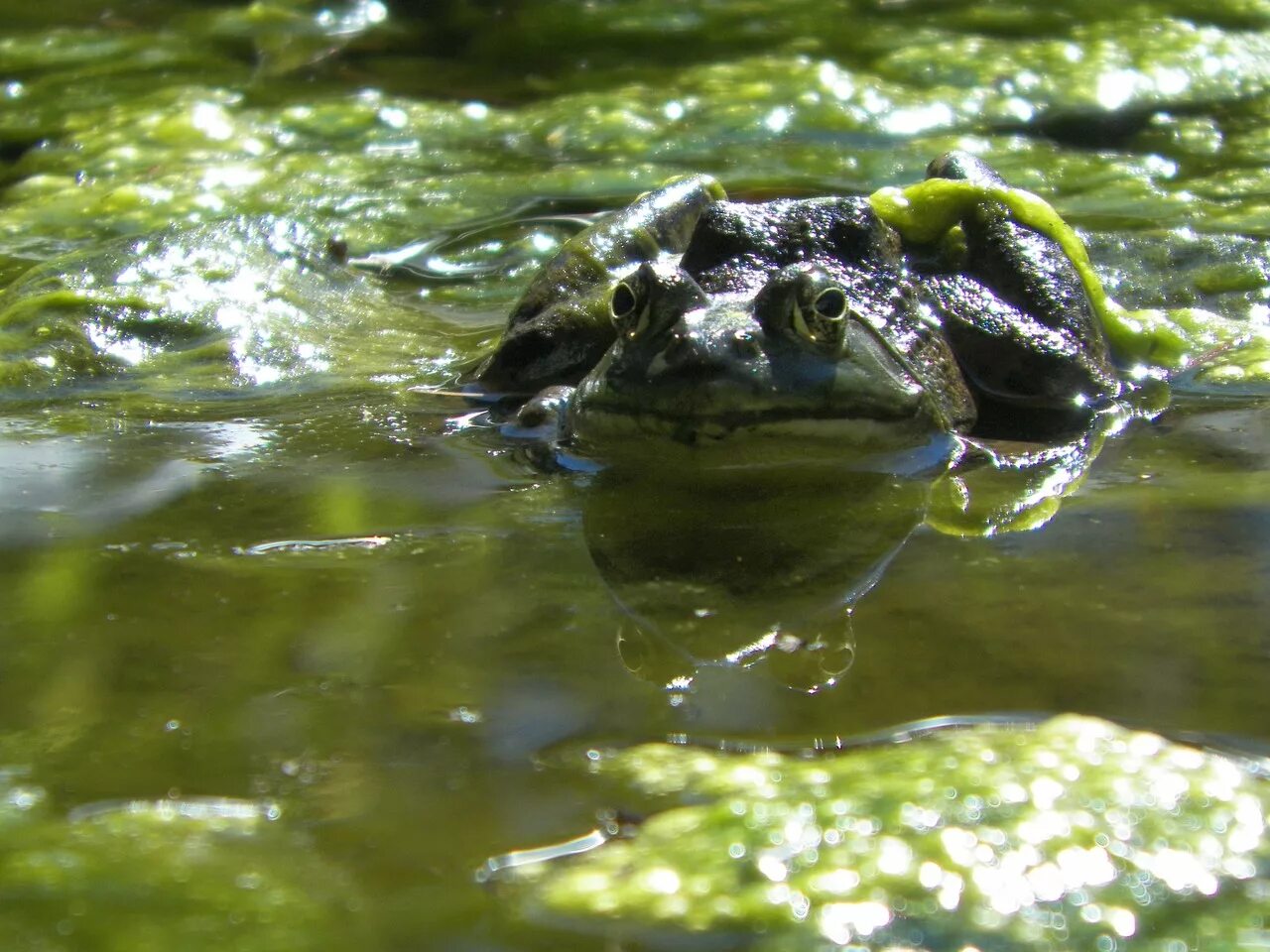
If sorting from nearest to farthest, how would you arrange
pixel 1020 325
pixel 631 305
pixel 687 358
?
pixel 687 358
pixel 631 305
pixel 1020 325

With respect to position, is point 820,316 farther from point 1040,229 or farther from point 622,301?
point 1040,229

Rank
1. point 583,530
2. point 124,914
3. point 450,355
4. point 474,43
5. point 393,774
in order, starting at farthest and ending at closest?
point 474,43
point 450,355
point 583,530
point 393,774
point 124,914

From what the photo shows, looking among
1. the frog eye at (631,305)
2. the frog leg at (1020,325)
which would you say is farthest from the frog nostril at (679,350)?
the frog leg at (1020,325)

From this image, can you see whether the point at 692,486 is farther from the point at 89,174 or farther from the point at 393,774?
the point at 89,174

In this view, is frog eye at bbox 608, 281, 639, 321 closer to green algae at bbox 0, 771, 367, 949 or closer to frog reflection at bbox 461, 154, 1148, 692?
frog reflection at bbox 461, 154, 1148, 692

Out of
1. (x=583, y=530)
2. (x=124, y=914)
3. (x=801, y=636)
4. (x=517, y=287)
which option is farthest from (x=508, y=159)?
(x=124, y=914)

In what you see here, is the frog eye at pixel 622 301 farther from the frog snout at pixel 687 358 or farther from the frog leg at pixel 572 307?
the frog leg at pixel 572 307

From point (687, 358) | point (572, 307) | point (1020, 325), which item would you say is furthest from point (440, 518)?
point (1020, 325)
